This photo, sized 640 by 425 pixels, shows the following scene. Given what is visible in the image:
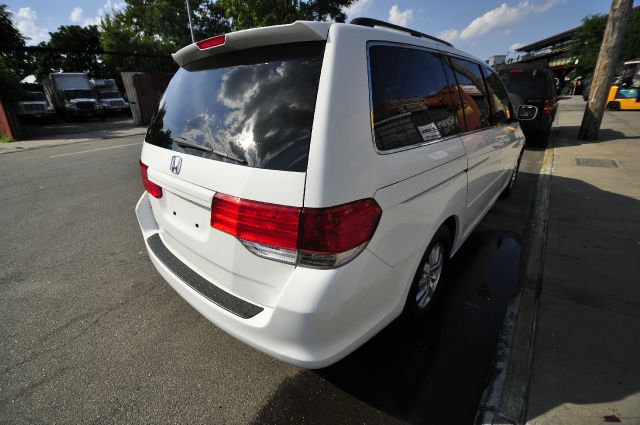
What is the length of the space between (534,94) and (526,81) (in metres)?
0.53

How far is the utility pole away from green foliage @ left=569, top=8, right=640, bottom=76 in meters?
40.0

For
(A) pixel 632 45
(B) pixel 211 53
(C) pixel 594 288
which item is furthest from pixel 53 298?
(A) pixel 632 45

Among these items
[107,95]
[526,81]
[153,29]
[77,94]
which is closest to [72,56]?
[153,29]

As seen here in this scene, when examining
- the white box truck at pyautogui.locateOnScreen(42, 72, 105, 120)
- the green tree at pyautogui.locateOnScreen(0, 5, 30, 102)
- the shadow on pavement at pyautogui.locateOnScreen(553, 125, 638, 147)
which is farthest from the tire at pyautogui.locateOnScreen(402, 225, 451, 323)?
the white box truck at pyautogui.locateOnScreen(42, 72, 105, 120)

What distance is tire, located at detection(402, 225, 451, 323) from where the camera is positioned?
83.2 inches

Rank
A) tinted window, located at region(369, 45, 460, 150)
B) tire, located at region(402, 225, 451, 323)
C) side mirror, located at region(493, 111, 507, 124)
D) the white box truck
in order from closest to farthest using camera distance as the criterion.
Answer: tinted window, located at region(369, 45, 460, 150) < tire, located at region(402, 225, 451, 323) < side mirror, located at region(493, 111, 507, 124) < the white box truck

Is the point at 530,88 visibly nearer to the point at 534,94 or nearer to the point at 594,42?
the point at 534,94

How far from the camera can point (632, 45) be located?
36.6 meters

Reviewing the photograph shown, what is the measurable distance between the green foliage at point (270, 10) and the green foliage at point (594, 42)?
36717 mm

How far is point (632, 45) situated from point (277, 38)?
175ft

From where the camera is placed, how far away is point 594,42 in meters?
40.9

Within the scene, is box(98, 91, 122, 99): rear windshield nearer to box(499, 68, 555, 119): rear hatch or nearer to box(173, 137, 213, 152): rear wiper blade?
box(499, 68, 555, 119): rear hatch

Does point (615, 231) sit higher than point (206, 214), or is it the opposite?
point (206, 214)

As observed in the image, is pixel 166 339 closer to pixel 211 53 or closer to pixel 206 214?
pixel 206 214
